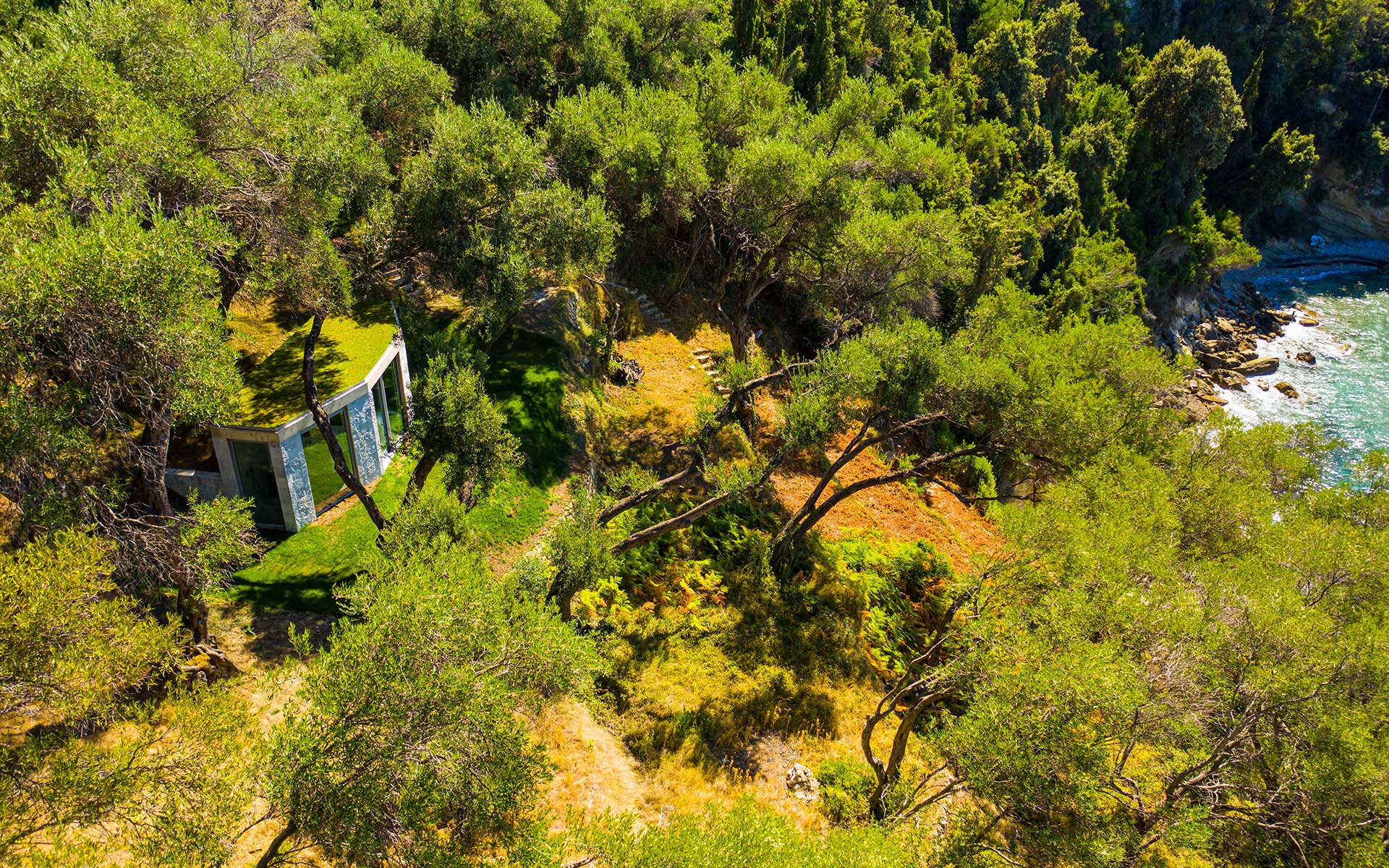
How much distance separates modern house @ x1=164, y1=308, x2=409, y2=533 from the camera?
18.5 metres

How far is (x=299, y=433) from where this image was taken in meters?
18.8

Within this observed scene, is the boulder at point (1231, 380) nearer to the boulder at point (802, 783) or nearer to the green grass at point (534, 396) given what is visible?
the green grass at point (534, 396)

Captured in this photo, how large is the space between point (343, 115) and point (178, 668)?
16903 millimetres

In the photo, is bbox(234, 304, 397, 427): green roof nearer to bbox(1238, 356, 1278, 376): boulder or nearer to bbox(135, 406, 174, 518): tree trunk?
bbox(135, 406, 174, 518): tree trunk

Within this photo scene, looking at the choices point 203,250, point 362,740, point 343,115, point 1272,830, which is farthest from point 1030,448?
point 343,115

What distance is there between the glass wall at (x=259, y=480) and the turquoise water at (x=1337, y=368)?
56.3 meters

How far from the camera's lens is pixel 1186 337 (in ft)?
199

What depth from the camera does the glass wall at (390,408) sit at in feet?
74.7

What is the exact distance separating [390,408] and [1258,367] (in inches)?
2700

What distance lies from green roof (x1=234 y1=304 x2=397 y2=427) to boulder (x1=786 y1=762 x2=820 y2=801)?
16.8 meters

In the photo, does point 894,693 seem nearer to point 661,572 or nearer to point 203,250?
point 661,572

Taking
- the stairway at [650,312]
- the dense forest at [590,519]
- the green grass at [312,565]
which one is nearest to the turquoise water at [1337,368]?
the dense forest at [590,519]

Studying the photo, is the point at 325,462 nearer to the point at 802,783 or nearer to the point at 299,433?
the point at 299,433

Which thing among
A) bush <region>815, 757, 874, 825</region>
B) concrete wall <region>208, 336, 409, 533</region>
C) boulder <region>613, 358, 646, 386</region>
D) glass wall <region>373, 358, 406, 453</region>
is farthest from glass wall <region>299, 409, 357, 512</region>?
bush <region>815, 757, 874, 825</region>
